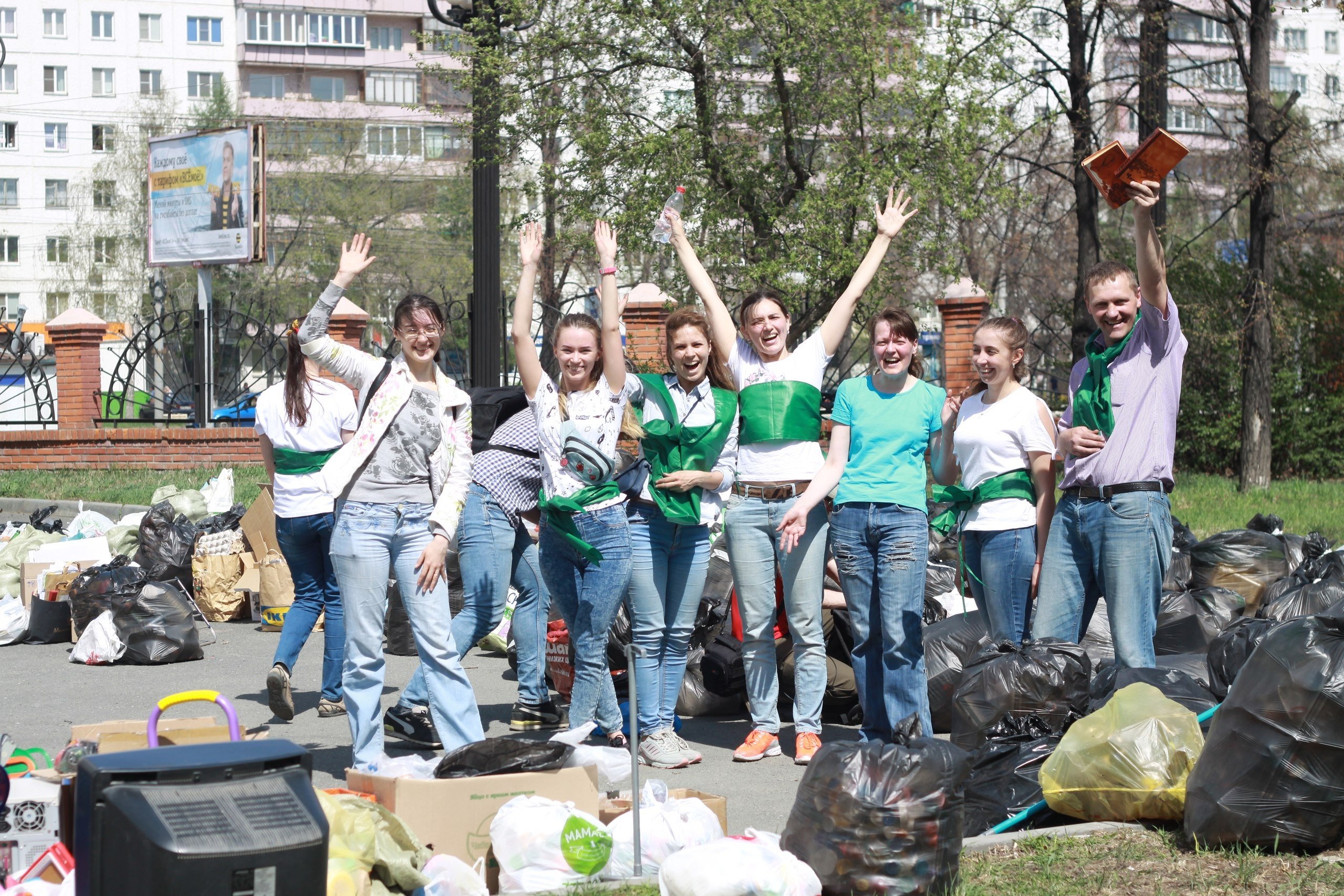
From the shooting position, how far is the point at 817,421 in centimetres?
589

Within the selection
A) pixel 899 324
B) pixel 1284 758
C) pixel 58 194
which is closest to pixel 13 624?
pixel 899 324

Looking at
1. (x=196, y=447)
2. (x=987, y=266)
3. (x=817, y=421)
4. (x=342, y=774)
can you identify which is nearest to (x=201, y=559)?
(x=342, y=774)

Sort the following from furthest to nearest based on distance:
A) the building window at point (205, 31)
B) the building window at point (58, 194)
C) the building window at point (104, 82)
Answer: the building window at point (205, 31), the building window at point (104, 82), the building window at point (58, 194)

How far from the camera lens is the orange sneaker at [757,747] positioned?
5875mm

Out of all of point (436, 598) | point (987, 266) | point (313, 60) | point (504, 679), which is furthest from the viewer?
point (313, 60)

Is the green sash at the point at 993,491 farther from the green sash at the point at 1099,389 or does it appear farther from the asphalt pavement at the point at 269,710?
the asphalt pavement at the point at 269,710

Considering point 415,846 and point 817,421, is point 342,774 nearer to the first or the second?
point 415,846

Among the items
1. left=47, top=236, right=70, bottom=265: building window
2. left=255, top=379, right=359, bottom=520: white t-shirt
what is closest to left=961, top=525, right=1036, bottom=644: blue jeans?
left=255, top=379, right=359, bottom=520: white t-shirt

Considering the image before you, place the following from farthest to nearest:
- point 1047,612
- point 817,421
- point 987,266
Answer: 1. point 987,266
2. point 817,421
3. point 1047,612

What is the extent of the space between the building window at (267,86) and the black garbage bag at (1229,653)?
70190 millimetres

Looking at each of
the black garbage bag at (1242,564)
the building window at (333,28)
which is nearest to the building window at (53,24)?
the building window at (333,28)

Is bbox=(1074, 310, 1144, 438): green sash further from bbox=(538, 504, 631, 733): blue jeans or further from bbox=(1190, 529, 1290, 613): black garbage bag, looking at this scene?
bbox=(1190, 529, 1290, 613): black garbage bag

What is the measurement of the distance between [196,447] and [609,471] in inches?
609

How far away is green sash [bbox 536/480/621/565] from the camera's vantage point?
5582 millimetres
